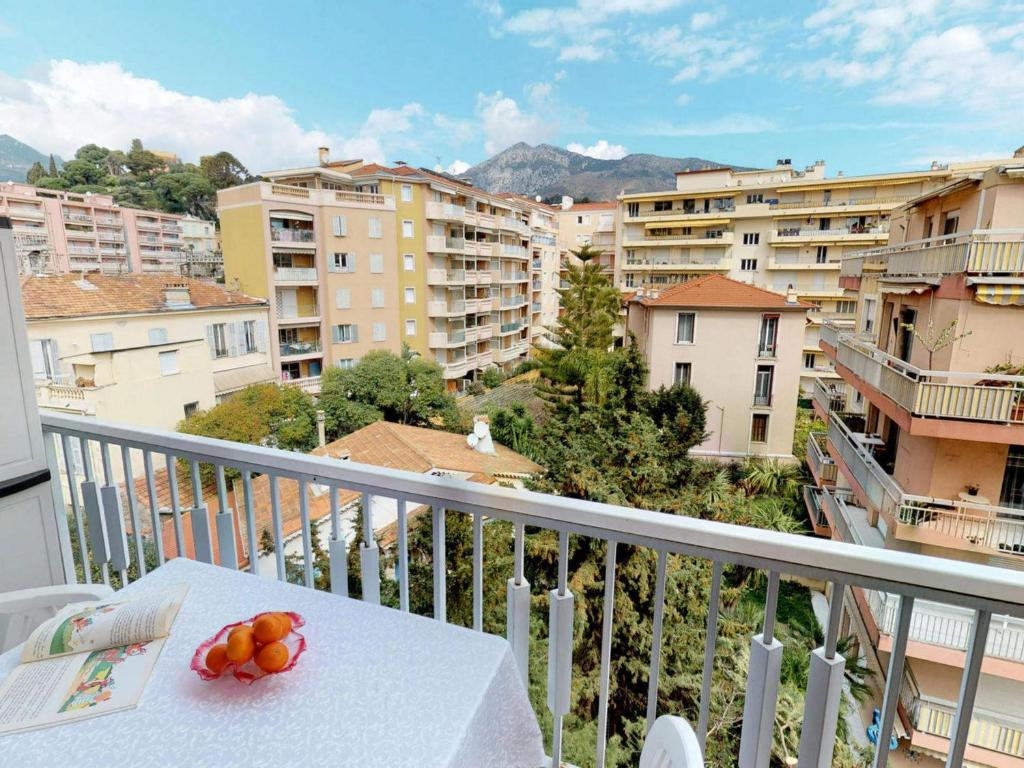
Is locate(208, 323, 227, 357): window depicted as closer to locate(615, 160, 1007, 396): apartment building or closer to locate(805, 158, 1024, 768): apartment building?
locate(805, 158, 1024, 768): apartment building

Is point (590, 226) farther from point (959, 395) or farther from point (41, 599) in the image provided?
point (41, 599)

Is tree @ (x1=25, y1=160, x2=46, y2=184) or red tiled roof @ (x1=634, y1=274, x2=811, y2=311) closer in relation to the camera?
tree @ (x1=25, y1=160, x2=46, y2=184)

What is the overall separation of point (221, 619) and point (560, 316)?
1251 centimetres

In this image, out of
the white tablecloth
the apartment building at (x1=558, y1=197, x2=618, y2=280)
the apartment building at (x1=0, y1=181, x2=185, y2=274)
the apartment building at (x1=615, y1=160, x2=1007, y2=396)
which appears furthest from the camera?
the apartment building at (x1=558, y1=197, x2=618, y2=280)

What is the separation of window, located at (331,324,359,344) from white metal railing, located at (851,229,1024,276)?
10.0m

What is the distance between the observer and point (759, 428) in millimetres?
11305

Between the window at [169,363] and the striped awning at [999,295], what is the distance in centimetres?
672

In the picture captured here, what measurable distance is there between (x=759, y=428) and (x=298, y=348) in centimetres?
994

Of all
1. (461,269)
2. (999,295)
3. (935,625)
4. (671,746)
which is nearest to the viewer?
(671,746)

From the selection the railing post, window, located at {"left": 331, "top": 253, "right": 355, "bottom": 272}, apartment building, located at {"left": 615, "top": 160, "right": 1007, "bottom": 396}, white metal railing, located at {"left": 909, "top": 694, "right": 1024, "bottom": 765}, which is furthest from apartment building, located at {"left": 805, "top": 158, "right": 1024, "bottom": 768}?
window, located at {"left": 331, "top": 253, "right": 355, "bottom": 272}

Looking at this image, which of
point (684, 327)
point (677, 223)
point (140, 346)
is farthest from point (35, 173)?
point (677, 223)

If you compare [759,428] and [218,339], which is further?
[759,428]

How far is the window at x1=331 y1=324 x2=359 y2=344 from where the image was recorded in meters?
11.4

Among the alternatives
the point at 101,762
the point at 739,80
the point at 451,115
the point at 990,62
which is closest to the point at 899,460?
the point at 990,62
